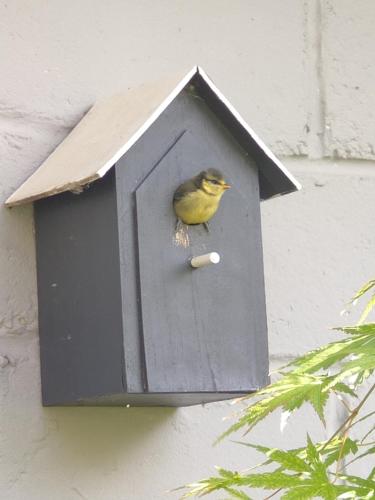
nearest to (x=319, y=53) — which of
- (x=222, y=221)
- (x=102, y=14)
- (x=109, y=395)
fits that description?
(x=102, y=14)

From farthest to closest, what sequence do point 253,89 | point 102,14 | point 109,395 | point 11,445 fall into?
point 253,89 < point 102,14 < point 11,445 < point 109,395

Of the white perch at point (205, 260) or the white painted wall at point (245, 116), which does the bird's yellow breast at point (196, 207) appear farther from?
the white painted wall at point (245, 116)

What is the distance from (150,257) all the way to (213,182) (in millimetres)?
121

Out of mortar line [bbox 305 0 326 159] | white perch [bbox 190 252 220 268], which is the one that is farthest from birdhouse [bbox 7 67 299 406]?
mortar line [bbox 305 0 326 159]

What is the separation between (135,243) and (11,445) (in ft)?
1.06

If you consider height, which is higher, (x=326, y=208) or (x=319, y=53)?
(x=319, y=53)

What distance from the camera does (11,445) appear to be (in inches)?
56.6

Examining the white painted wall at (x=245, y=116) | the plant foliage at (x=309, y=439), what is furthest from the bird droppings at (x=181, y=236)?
the plant foliage at (x=309, y=439)

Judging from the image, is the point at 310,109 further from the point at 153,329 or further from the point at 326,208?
the point at 153,329

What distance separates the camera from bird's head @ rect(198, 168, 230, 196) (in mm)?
1351

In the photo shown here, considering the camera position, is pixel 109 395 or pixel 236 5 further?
pixel 236 5

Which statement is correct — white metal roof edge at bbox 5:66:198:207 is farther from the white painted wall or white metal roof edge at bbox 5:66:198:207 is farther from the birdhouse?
the white painted wall

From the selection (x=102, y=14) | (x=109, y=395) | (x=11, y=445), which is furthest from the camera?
(x=102, y=14)

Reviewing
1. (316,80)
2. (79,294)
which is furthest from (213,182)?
(316,80)
